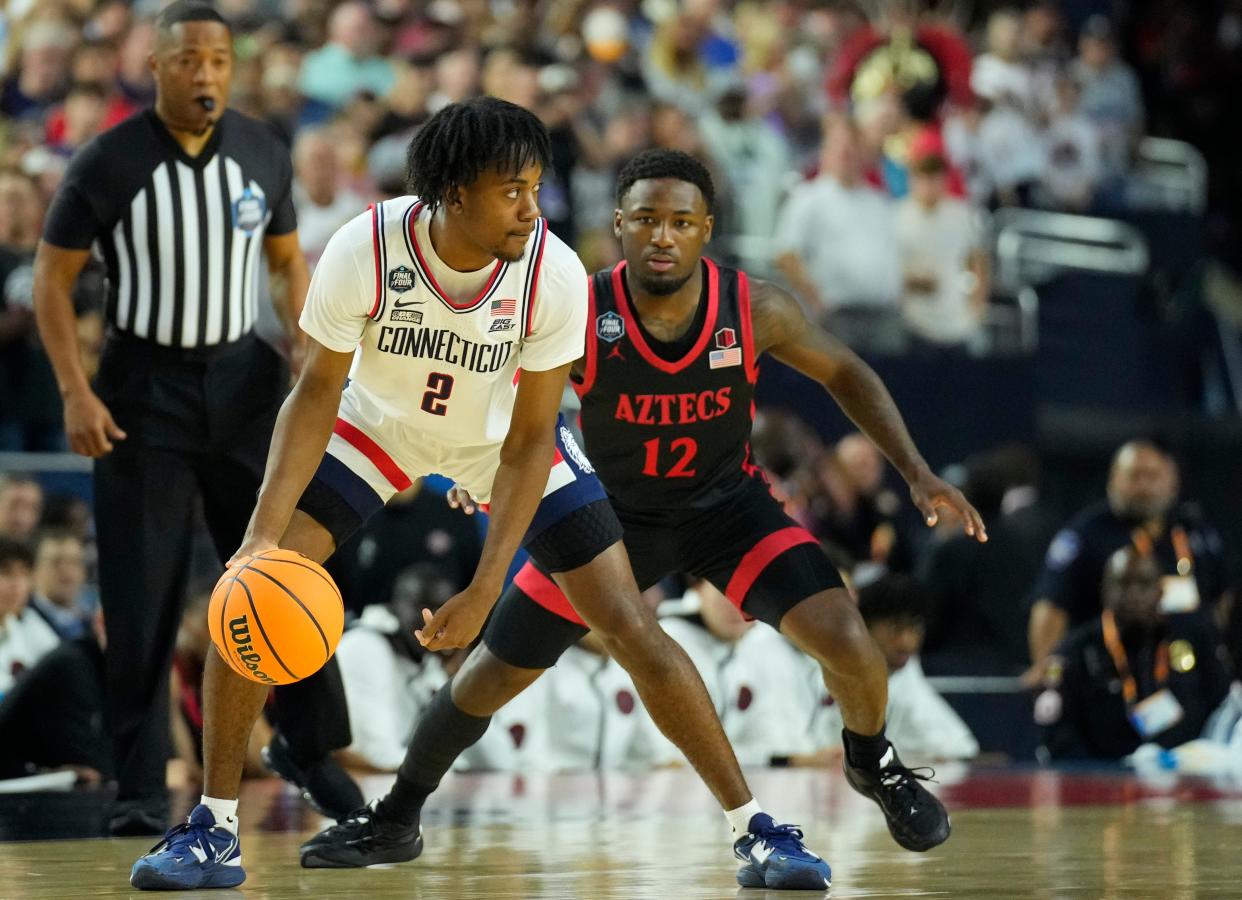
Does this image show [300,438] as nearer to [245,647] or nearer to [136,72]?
[245,647]

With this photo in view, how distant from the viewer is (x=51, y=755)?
26.9 feet

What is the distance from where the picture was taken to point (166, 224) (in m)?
6.29

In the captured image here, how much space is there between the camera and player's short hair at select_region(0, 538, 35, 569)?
834 centimetres

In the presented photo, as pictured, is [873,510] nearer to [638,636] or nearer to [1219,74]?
[638,636]

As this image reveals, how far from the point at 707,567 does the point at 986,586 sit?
5.49 m

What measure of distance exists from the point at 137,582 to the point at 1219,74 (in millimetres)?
13524

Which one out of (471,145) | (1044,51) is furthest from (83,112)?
(1044,51)

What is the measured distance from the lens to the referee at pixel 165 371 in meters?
6.19

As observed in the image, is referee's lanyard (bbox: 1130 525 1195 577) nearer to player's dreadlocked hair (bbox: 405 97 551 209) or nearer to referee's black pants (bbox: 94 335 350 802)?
referee's black pants (bbox: 94 335 350 802)

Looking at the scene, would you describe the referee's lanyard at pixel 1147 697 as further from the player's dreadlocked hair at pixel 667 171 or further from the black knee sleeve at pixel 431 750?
the black knee sleeve at pixel 431 750

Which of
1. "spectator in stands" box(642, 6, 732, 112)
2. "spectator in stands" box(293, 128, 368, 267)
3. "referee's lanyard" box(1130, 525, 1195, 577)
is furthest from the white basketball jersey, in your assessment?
"spectator in stands" box(642, 6, 732, 112)

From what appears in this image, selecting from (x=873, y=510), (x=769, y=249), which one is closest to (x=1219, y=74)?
(x=769, y=249)

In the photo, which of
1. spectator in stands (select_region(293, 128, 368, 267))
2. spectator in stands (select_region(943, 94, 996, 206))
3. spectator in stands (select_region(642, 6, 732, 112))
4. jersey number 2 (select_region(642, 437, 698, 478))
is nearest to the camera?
jersey number 2 (select_region(642, 437, 698, 478))

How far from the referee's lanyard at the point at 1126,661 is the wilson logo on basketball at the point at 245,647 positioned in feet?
20.1
